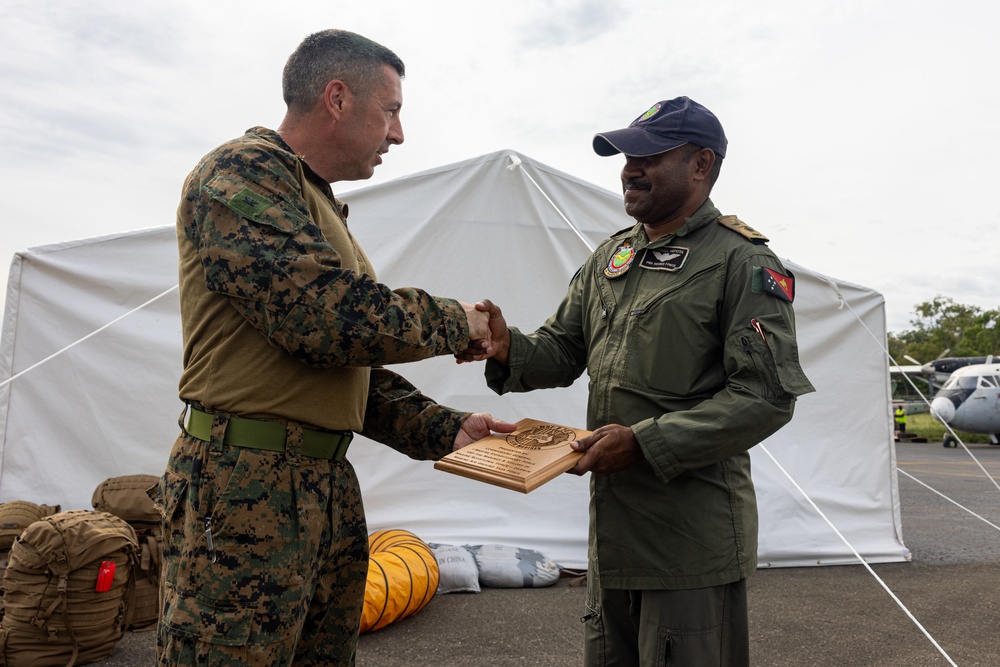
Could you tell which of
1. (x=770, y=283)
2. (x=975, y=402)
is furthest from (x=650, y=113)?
(x=975, y=402)

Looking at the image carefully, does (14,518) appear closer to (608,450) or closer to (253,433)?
(253,433)

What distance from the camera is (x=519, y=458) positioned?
214cm

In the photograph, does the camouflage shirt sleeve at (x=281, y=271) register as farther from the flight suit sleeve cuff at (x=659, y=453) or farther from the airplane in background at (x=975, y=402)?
the airplane in background at (x=975, y=402)

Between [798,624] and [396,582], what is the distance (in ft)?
7.93

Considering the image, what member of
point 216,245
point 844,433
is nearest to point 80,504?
point 216,245

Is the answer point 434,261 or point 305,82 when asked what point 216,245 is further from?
point 434,261

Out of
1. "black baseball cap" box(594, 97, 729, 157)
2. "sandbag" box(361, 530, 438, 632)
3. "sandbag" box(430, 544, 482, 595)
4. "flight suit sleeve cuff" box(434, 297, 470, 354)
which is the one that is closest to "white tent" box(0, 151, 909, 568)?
"sandbag" box(430, 544, 482, 595)

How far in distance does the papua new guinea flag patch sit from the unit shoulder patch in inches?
5.7

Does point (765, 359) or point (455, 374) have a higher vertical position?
point (455, 374)

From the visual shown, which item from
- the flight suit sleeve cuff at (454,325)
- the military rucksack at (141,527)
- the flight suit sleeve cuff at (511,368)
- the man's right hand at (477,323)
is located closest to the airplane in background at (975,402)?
the military rucksack at (141,527)

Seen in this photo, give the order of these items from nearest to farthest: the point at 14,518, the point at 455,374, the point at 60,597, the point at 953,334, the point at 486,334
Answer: the point at 486,334 → the point at 60,597 → the point at 14,518 → the point at 455,374 → the point at 953,334

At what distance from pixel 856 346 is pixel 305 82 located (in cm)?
537

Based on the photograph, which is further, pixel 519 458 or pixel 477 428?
pixel 477 428

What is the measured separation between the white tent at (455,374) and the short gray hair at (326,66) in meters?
3.43
